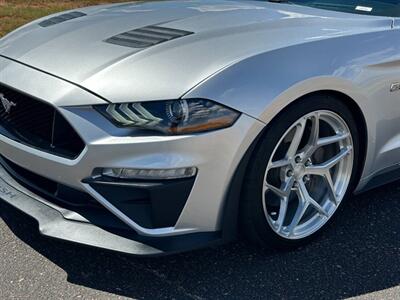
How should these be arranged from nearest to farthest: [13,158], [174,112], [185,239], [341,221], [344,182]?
1. [174,112]
2. [185,239]
3. [13,158]
4. [344,182]
5. [341,221]

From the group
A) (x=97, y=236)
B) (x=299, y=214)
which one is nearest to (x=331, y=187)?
(x=299, y=214)

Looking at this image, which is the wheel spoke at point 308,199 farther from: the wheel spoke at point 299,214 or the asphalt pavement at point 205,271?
the asphalt pavement at point 205,271

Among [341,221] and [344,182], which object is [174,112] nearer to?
[344,182]

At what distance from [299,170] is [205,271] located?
2.37 ft

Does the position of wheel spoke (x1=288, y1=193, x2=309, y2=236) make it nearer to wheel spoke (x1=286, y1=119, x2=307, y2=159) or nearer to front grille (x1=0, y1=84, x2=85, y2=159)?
wheel spoke (x1=286, y1=119, x2=307, y2=159)

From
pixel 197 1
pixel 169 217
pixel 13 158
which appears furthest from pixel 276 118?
pixel 197 1

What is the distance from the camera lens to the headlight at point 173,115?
7.66 ft

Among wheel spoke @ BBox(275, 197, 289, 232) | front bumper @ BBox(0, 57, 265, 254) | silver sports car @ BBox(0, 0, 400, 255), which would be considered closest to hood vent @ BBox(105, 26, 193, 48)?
silver sports car @ BBox(0, 0, 400, 255)

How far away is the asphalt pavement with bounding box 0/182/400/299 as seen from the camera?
2.58 metres

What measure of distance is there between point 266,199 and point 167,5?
5.09 ft

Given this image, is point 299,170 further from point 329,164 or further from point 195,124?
point 195,124

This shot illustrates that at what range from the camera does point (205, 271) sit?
2.75 m

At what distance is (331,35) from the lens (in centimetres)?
282

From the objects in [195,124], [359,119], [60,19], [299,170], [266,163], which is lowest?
[299,170]
